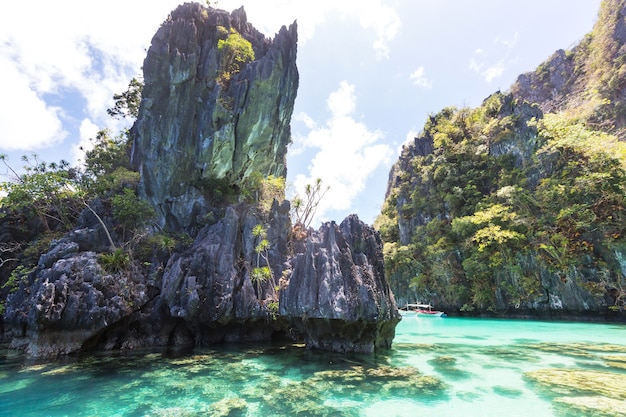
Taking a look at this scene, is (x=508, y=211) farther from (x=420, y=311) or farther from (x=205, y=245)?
(x=205, y=245)

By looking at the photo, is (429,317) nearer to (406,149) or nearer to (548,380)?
(548,380)

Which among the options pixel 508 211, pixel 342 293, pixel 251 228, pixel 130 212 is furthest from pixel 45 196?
pixel 508 211

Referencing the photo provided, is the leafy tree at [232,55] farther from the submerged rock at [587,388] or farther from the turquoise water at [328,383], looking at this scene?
the submerged rock at [587,388]

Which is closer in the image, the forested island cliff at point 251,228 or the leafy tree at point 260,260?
the forested island cliff at point 251,228

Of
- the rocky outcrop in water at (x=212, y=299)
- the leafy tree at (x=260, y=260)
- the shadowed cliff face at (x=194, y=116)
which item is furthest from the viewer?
the shadowed cliff face at (x=194, y=116)

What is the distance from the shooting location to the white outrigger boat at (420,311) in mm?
32312

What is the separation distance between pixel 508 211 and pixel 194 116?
27.8m

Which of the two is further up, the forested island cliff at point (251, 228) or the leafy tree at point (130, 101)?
the leafy tree at point (130, 101)

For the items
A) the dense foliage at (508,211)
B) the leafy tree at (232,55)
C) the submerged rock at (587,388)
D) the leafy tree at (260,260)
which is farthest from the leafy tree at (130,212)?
the dense foliage at (508,211)

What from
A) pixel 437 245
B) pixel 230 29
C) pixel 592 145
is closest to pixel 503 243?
pixel 437 245

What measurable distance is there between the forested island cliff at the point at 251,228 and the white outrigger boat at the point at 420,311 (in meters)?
1.40

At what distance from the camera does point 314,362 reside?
12.5 metres

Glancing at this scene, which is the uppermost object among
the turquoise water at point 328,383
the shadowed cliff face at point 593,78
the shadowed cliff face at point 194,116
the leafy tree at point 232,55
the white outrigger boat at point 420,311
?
the shadowed cliff face at point 593,78

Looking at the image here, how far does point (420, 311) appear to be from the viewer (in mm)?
33781
